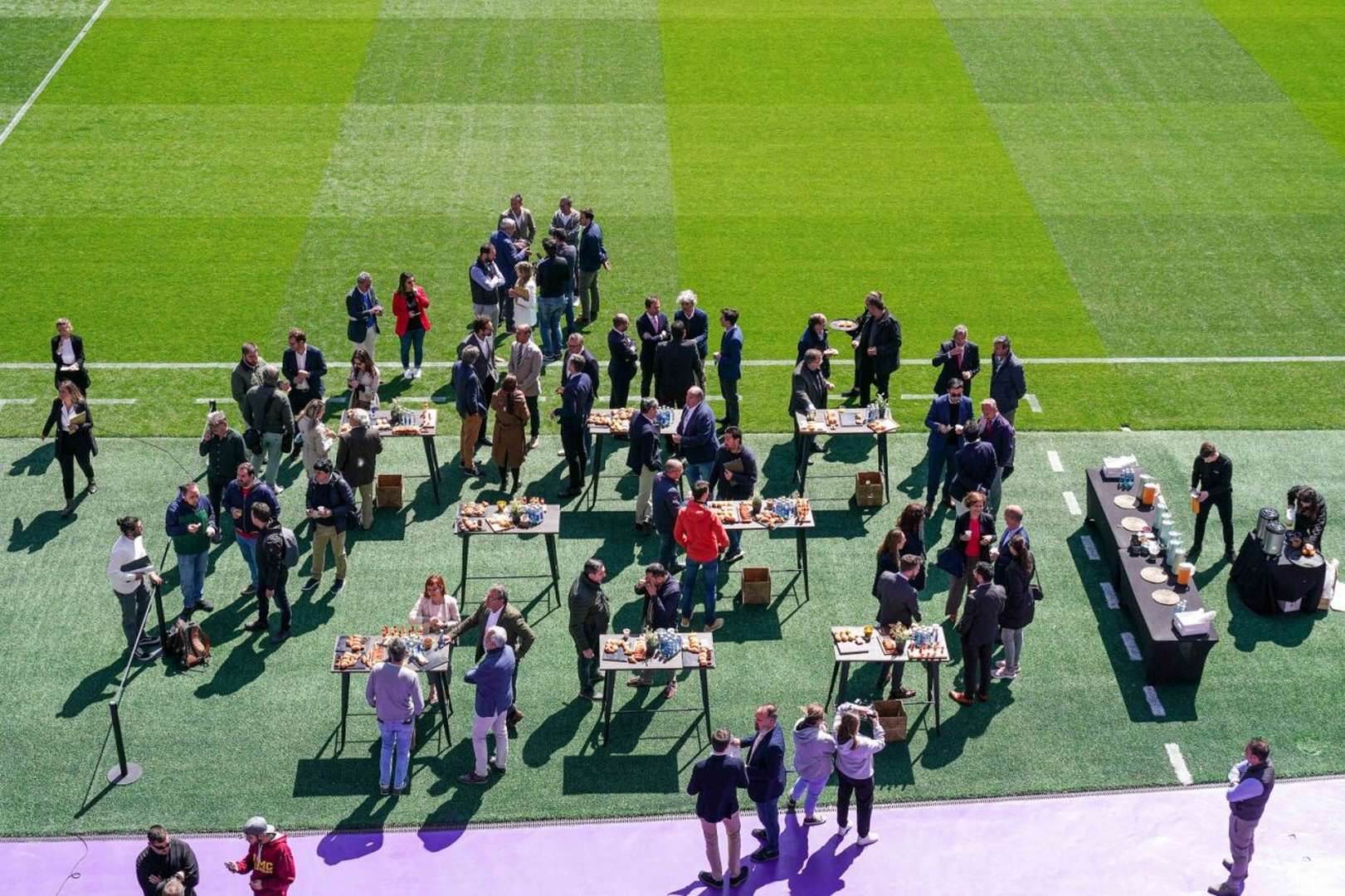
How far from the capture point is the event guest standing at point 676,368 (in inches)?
886

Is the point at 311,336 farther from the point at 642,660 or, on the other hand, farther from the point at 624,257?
the point at 642,660

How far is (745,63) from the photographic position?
3794 centimetres

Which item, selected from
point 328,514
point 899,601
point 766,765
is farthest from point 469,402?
point 766,765

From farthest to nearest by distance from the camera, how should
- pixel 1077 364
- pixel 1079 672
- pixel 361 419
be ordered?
1. pixel 1077 364
2. pixel 361 419
3. pixel 1079 672

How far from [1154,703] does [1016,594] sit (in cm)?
208

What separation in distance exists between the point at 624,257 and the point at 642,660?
13.8m

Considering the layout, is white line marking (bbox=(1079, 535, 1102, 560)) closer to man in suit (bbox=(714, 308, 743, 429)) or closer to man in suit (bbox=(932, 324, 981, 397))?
man in suit (bbox=(932, 324, 981, 397))

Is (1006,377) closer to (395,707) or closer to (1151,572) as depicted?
(1151,572)

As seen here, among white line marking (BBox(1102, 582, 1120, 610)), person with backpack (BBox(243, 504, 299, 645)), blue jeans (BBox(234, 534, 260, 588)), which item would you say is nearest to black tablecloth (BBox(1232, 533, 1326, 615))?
white line marking (BBox(1102, 582, 1120, 610))

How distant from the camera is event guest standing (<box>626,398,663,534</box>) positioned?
67.4 ft

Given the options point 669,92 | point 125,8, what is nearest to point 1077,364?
point 669,92

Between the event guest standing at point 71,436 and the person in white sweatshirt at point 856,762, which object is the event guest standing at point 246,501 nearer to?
the event guest standing at point 71,436

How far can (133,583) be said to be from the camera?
18062 mm

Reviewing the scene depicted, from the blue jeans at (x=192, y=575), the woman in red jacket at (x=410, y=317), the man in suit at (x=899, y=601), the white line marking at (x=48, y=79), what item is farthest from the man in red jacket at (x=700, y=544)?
the white line marking at (x=48, y=79)
